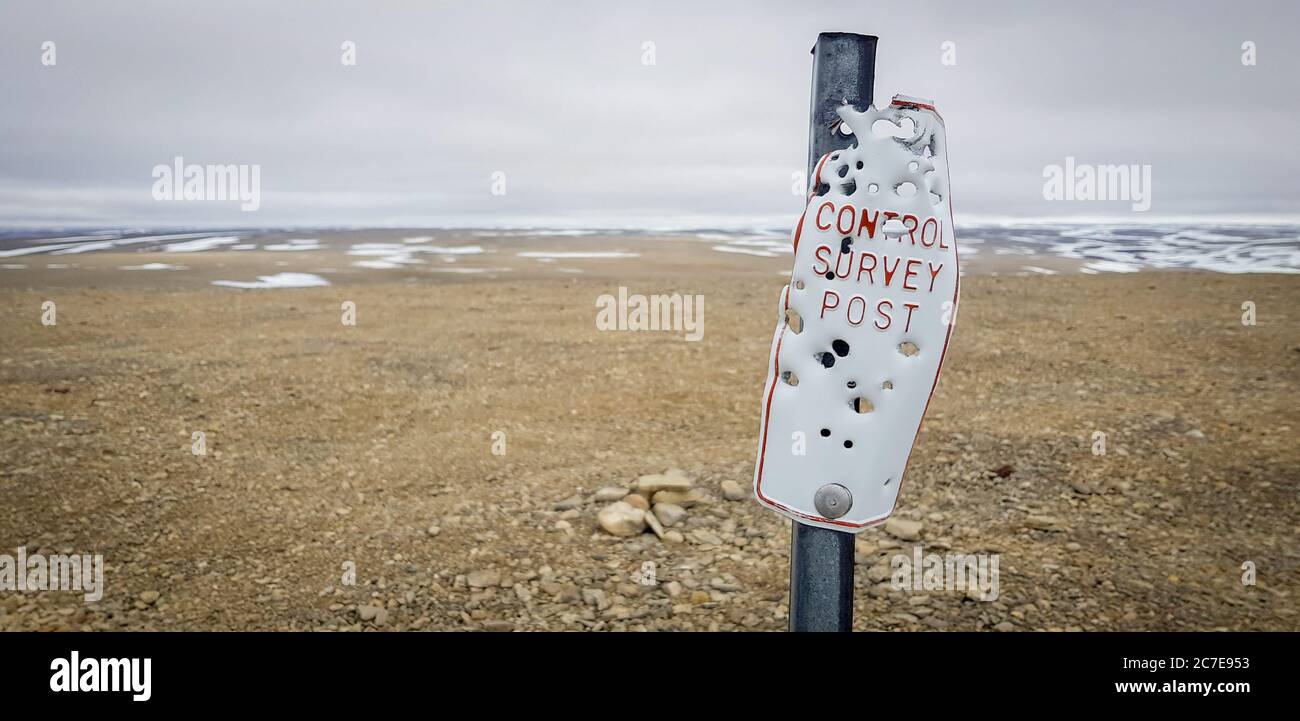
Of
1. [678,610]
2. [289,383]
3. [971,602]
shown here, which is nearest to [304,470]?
[289,383]

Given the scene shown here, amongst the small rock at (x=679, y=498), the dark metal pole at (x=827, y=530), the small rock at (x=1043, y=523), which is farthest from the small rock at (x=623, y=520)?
the dark metal pole at (x=827, y=530)

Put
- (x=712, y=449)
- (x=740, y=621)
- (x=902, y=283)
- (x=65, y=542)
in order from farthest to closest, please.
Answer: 1. (x=712, y=449)
2. (x=65, y=542)
3. (x=740, y=621)
4. (x=902, y=283)

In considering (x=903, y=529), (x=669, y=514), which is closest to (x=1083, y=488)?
(x=903, y=529)

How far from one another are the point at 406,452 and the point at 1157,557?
680cm

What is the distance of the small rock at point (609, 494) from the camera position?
709 cm

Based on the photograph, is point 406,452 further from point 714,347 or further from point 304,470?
point 714,347

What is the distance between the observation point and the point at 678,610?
5340mm

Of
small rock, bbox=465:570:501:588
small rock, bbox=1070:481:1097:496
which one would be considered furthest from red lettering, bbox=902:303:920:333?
small rock, bbox=1070:481:1097:496

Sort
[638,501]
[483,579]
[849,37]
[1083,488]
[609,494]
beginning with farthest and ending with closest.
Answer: [609,494]
[1083,488]
[638,501]
[483,579]
[849,37]

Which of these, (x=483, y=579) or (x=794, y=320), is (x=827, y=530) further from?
(x=483, y=579)

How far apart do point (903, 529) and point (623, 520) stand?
219 centimetres

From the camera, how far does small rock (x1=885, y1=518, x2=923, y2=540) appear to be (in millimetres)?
6266

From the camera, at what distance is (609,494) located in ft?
23.4

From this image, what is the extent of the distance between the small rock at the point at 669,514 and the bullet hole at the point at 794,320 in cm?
394
